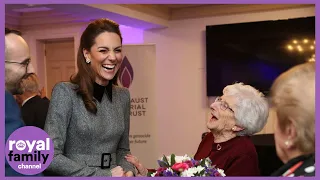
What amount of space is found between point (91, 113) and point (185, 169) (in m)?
0.46

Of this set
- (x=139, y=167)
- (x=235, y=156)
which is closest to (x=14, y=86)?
(x=139, y=167)

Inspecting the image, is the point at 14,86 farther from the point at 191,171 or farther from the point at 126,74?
the point at 126,74

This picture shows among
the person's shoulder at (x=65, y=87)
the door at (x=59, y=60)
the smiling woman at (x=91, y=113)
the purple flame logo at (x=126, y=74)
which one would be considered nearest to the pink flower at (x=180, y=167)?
the smiling woman at (x=91, y=113)

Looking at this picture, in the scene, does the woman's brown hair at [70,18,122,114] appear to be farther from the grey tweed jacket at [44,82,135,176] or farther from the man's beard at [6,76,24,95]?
the man's beard at [6,76,24,95]

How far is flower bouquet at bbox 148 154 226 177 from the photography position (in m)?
1.14

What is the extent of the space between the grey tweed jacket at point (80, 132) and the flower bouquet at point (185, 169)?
24 centimetres

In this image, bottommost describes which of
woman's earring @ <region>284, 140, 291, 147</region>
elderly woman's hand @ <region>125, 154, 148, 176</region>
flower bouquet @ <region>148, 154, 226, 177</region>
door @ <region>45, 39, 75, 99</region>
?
elderly woman's hand @ <region>125, 154, 148, 176</region>

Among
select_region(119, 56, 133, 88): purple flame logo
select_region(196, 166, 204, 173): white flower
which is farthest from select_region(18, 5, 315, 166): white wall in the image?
select_region(196, 166, 204, 173): white flower

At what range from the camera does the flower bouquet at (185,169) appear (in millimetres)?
1138

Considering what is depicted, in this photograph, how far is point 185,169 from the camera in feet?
3.79

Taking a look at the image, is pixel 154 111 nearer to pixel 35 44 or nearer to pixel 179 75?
pixel 179 75

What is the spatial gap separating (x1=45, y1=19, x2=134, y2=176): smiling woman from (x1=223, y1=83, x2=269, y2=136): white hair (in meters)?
0.54

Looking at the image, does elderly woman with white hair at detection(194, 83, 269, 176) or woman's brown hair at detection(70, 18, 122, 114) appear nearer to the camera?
woman's brown hair at detection(70, 18, 122, 114)

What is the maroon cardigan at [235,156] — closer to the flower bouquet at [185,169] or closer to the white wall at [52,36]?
the flower bouquet at [185,169]
